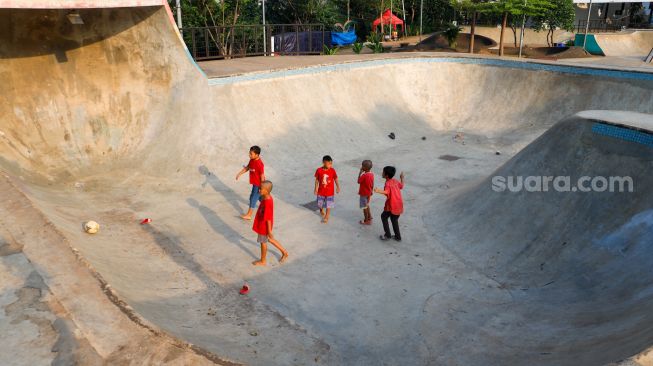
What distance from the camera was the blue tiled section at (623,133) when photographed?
24.1 ft

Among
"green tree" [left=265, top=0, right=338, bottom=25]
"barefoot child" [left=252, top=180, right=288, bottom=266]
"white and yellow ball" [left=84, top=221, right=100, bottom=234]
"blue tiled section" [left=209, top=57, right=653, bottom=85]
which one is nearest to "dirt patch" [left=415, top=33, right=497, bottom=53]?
"green tree" [left=265, top=0, right=338, bottom=25]

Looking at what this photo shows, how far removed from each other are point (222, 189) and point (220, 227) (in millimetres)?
2254

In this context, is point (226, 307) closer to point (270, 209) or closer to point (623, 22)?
point (270, 209)

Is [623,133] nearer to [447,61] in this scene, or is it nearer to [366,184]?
[366,184]

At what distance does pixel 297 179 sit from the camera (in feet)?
41.4

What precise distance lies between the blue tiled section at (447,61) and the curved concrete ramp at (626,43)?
18.8 meters

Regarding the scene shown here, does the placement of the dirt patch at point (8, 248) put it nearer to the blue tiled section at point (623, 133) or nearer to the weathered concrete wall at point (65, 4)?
the weathered concrete wall at point (65, 4)

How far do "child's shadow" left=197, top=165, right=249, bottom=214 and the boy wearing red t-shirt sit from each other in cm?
189

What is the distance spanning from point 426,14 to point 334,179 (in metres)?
40.7

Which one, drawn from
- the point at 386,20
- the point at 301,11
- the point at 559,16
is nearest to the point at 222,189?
the point at 301,11

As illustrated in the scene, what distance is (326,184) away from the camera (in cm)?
950

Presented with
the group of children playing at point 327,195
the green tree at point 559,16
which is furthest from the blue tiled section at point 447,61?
the green tree at point 559,16

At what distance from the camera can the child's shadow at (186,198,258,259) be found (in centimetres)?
877

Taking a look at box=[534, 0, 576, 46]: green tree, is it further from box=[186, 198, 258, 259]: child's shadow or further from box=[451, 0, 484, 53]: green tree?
box=[186, 198, 258, 259]: child's shadow
